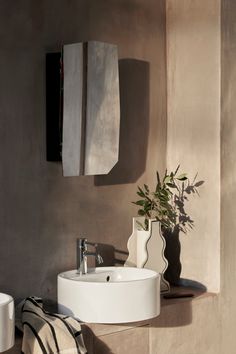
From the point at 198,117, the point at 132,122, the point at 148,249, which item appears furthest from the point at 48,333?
the point at 198,117

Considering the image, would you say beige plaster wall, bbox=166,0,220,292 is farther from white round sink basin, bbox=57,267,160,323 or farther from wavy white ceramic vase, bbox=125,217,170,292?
white round sink basin, bbox=57,267,160,323

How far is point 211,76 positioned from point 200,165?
0.36 meters

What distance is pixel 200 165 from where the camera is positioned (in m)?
2.82

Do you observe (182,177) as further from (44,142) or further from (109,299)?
(109,299)

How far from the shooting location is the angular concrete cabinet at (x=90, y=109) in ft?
8.10

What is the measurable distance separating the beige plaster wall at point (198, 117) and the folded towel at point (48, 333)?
0.77 metres

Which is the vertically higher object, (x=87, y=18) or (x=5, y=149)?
(x=87, y=18)

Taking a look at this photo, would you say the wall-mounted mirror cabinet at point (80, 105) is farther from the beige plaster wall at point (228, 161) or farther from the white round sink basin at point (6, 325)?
the white round sink basin at point (6, 325)

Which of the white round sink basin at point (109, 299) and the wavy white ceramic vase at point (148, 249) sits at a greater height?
the wavy white ceramic vase at point (148, 249)

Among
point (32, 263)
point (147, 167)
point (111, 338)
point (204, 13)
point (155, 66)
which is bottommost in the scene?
point (111, 338)

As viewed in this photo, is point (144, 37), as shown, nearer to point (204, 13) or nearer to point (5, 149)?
point (204, 13)

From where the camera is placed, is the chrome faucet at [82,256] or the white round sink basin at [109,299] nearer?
the white round sink basin at [109,299]

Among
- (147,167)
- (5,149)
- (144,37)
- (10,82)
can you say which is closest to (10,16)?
(10,82)

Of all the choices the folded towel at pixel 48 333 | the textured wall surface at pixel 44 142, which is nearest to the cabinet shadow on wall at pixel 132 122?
the textured wall surface at pixel 44 142
